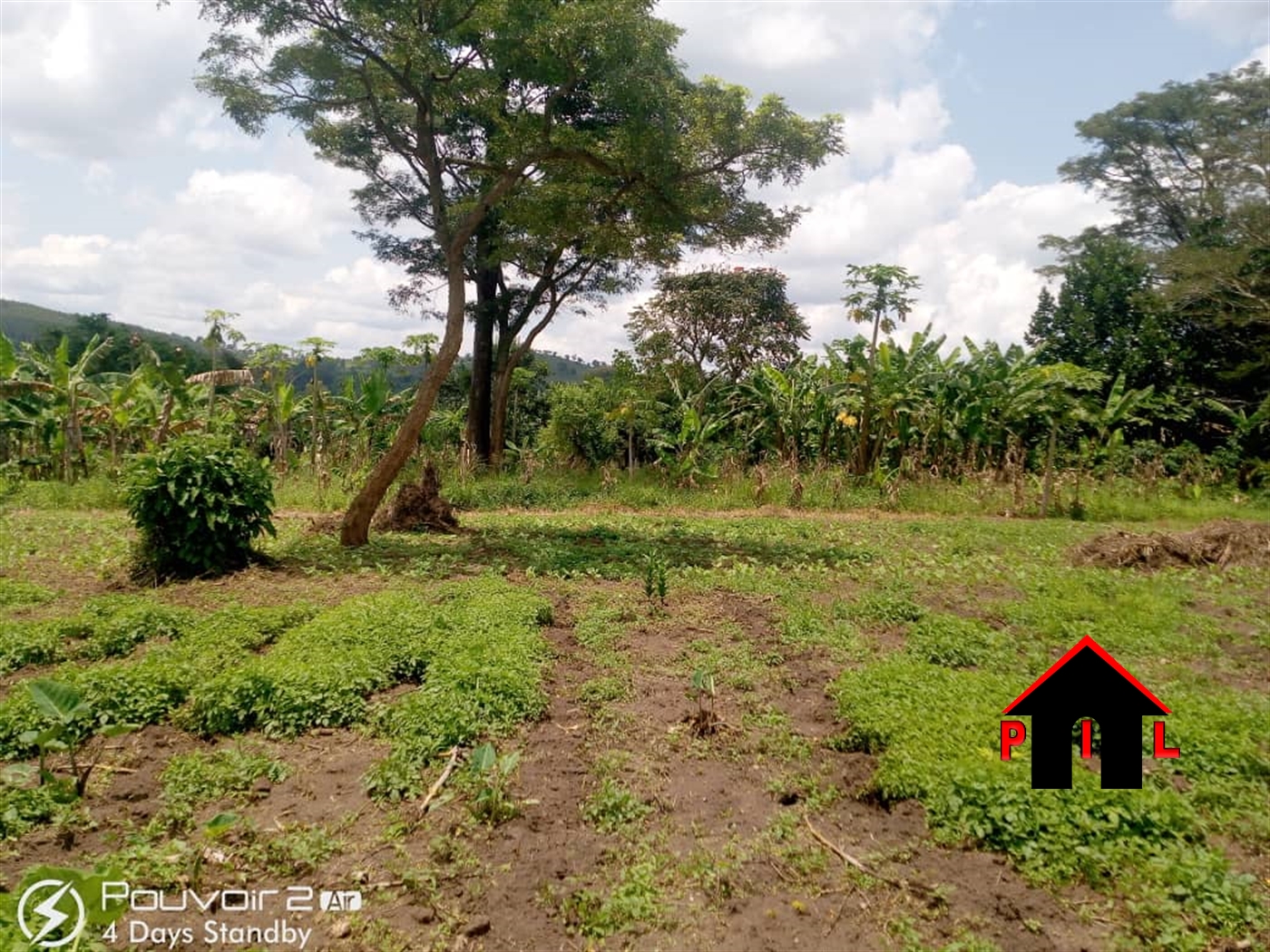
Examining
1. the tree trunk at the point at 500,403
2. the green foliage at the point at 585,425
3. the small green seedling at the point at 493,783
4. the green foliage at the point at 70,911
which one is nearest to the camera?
the green foliage at the point at 70,911

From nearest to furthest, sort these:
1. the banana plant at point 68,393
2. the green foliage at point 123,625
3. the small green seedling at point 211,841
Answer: the small green seedling at point 211,841, the green foliage at point 123,625, the banana plant at point 68,393

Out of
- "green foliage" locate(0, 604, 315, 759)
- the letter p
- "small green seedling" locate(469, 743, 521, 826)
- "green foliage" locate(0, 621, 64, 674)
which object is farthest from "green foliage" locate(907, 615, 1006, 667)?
"green foliage" locate(0, 621, 64, 674)

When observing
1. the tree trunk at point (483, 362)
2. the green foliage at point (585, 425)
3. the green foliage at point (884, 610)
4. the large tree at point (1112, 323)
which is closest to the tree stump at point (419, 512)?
the green foliage at point (884, 610)

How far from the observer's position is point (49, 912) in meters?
2.32

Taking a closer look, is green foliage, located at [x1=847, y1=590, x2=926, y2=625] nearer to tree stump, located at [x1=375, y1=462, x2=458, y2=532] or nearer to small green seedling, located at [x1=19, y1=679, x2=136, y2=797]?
small green seedling, located at [x1=19, y1=679, x2=136, y2=797]

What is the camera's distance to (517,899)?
2670 millimetres

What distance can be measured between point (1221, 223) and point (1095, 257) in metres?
2.91

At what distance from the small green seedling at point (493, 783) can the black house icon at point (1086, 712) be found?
2133 millimetres

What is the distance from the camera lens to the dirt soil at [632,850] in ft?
8.25

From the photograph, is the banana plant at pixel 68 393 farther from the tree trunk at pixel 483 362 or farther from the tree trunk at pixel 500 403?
the tree trunk at pixel 500 403

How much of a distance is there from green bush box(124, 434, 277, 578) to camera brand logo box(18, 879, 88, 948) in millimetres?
4649

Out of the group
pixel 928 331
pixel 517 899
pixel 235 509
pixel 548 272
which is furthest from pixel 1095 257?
pixel 517 899

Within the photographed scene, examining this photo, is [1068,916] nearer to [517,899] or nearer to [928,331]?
[517,899]

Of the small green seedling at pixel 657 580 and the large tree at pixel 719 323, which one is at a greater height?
the large tree at pixel 719 323
